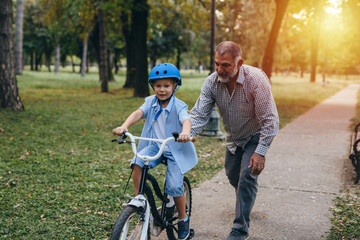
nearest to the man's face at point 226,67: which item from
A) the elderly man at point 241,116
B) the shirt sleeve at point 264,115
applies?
the elderly man at point 241,116

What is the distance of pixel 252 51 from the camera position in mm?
40656

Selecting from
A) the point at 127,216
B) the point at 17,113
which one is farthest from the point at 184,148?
the point at 17,113

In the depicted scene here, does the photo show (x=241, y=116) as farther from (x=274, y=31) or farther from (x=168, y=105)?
(x=274, y=31)

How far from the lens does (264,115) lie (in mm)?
3650

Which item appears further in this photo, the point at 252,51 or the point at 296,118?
the point at 252,51

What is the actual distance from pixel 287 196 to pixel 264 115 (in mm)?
2276

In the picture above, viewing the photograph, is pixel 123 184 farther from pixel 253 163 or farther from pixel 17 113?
pixel 17 113

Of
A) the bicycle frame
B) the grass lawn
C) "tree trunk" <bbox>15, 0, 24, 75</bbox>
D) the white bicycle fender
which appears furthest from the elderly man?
"tree trunk" <bbox>15, 0, 24, 75</bbox>

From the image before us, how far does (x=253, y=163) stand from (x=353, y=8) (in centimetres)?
1601

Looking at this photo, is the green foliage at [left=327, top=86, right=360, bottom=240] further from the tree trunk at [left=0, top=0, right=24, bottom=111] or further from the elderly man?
the tree trunk at [left=0, top=0, right=24, bottom=111]

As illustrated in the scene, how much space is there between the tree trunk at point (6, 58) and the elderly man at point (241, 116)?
9.63 meters

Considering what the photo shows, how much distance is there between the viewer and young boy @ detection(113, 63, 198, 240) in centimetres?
338

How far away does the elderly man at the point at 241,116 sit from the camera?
141 inches

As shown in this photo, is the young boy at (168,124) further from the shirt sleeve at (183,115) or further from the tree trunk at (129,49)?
the tree trunk at (129,49)
